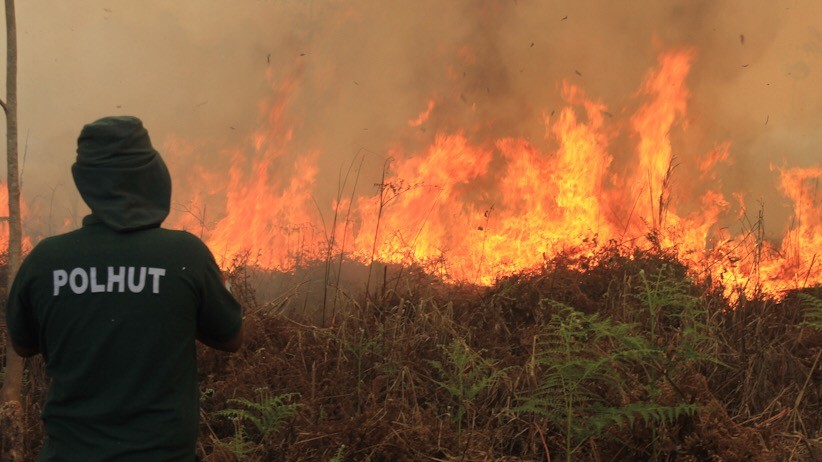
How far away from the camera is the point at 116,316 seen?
6.81 feet

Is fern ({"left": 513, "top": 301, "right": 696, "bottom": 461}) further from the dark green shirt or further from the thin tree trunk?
the thin tree trunk

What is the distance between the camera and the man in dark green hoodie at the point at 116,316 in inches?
81.4

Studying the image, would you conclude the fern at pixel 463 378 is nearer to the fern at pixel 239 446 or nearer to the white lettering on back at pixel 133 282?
the fern at pixel 239 446

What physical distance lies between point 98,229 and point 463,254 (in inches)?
203

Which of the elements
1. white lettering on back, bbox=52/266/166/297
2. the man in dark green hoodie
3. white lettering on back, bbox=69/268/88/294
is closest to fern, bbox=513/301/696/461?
the man in dark green hoodie

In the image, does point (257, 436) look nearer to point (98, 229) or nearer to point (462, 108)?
point (98, 229)

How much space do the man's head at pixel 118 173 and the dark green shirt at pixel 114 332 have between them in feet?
0.21

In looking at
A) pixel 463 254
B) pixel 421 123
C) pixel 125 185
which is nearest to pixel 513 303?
A: pixel 463 254

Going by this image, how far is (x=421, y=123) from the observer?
8008 millimetres

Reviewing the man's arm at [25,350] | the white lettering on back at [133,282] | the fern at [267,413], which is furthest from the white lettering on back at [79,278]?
the fern at [267,413]

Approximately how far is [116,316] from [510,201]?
5.73 metres

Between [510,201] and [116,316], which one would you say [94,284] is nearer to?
[116,316]

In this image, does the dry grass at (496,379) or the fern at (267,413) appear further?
the fern at (267,413)

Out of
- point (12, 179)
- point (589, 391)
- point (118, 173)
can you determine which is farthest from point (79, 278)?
point (589, 391)
